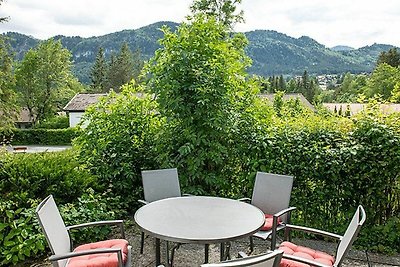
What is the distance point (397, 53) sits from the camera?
120 feet

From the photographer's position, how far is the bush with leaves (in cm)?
491

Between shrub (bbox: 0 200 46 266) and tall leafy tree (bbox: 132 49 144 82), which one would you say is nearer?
shrub (bbox: 0 200 46 266)

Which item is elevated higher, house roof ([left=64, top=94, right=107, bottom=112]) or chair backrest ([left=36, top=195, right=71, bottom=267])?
chair backrest ([left=36, top=195, right=71, bottom=267])

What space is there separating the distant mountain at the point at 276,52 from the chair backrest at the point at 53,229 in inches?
1627

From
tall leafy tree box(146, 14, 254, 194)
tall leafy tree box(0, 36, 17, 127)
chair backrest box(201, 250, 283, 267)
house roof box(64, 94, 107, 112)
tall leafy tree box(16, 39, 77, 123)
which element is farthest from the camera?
tall leafy tree box(16, 39, 77, 123)

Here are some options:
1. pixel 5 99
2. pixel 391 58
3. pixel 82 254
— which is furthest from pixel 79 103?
pixel 391 58

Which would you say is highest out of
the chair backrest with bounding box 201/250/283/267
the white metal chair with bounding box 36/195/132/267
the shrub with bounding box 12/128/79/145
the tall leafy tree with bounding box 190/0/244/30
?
the tall leafy tree with bounding box 190/0/244/30

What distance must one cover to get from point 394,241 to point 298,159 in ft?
4.62

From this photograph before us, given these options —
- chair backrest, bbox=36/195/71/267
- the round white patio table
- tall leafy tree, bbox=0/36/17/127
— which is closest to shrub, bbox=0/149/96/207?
chair backrest, bbox=36/195/71/267

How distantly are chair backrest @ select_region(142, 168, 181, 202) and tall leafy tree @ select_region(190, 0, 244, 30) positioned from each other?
53.6 ft

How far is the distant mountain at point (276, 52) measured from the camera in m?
47.1

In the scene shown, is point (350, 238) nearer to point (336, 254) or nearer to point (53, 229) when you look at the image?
point (336, 254)

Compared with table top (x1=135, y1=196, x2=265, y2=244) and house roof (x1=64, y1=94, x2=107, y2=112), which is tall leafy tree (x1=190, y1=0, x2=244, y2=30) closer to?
house roof (x1=64, y1=94, x2=107, y2=112)

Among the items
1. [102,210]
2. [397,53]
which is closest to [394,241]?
[102,210]
